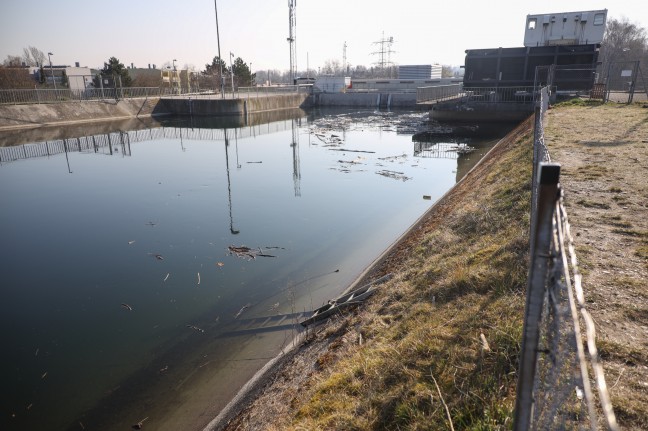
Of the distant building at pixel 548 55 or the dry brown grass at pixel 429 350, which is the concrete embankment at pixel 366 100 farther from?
the dry brown grass at pixel 429 350

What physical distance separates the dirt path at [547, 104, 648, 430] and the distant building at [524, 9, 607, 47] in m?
24.7

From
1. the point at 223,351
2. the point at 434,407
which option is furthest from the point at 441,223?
the point at 434,407

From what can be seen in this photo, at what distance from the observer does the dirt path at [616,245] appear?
10.1 feet

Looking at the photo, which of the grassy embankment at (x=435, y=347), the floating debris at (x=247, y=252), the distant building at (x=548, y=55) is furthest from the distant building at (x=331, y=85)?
the grassy embankment at (x=435, y=347)

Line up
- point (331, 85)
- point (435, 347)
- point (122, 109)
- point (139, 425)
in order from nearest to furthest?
point (435, 347), point (139, 425), point (122, 109), point (331, 85)

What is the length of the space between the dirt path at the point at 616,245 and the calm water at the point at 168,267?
13.1 ft

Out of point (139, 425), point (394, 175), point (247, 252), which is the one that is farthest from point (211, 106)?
point (139, 425)

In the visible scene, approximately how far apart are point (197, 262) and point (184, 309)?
6.31 feet

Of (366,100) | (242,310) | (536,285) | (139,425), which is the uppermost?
(536,285)

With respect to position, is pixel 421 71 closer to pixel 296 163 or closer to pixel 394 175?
pixel 296 163

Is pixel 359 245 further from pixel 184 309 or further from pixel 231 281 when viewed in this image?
pixel 184 309

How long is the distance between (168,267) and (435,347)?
21.2 ft

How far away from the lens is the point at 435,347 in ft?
12.9

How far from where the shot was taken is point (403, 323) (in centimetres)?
484
